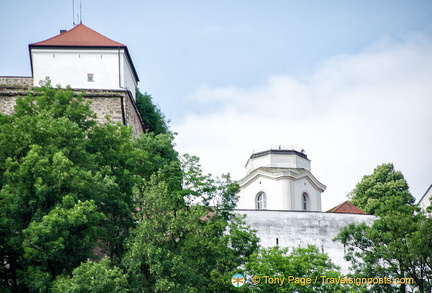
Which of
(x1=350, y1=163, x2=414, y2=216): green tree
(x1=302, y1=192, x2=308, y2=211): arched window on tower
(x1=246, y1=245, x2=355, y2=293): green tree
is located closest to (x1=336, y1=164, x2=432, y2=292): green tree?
(x1=246, y1=245, x2=355, y2=293): green tree

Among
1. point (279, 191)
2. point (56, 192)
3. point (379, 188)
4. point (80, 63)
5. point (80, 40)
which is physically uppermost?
point (80, 40)

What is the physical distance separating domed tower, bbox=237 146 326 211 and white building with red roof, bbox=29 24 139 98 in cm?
1844

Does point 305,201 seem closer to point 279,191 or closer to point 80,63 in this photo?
point 279,191

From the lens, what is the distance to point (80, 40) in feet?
135

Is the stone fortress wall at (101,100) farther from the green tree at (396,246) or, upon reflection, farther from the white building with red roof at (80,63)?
the green tree at (396,246)

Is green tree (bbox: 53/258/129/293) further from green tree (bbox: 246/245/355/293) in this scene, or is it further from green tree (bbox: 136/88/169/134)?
green tree (bbox: 136/88/169/134)

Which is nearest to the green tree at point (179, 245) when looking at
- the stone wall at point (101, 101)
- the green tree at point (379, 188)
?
the stone wall at point (101, 101)

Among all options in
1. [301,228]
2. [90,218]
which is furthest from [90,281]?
[301,228]

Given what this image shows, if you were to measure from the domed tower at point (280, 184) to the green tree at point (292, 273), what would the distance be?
2182 cm

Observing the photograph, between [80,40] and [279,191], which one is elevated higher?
[80,40]

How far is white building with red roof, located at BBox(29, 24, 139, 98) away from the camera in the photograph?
39.8 metres

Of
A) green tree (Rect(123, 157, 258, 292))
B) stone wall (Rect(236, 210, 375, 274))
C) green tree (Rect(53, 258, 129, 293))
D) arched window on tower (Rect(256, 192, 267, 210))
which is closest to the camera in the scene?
green tree (Rect(53, 258, 129, 293))

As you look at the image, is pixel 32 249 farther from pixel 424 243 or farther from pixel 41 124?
pixel 424 243

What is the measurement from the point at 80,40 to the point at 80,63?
1.72 metres
